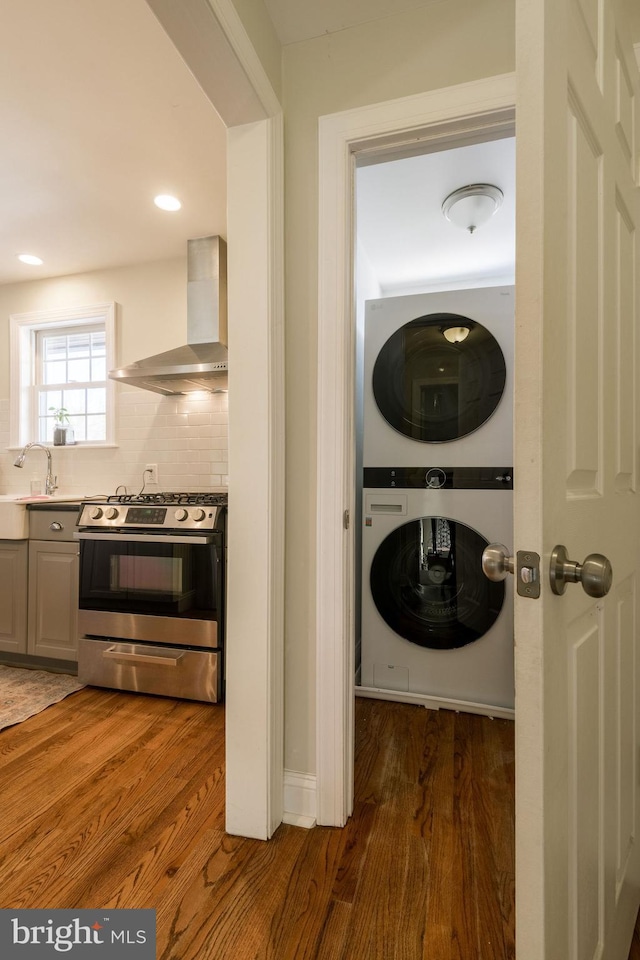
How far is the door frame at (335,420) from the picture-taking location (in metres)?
1.43

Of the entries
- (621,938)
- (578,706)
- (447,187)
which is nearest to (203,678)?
(621,938)

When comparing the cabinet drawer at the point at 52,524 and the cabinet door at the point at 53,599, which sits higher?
the cabinet drawer at the point at 52,524

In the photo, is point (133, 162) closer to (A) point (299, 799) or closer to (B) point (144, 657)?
(B) point (144, 657)

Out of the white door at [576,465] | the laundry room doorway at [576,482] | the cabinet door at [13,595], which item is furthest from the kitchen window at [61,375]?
the white door at [576,465]

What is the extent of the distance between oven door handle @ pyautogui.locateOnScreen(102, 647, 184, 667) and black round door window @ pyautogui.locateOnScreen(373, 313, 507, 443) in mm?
1509

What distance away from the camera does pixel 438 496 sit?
7.41 ft

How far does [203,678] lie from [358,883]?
1.23 meters

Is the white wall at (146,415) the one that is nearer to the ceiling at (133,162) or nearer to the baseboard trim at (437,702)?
the ceiling at (133,162)

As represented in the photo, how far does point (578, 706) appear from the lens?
0.74m

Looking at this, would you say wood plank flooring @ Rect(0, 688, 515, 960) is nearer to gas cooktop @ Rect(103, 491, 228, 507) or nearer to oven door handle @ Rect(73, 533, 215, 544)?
oven door handle @ Rect(73, 533, 215, 544)

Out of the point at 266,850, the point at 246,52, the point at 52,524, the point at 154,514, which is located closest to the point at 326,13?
the point at 246,52

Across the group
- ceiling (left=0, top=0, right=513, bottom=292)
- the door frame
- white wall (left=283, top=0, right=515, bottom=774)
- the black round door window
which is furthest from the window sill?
the door frame

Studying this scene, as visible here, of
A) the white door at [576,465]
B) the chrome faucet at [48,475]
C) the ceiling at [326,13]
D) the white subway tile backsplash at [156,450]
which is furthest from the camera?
the chrome faucet at [48,475]

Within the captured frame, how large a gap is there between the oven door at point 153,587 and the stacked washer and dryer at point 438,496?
2.41 ft
